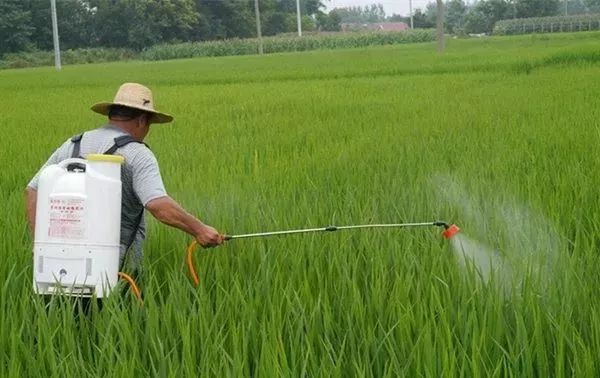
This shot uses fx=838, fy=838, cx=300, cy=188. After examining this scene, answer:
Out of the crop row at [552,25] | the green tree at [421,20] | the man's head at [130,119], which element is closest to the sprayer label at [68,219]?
the man's head at [130,119]

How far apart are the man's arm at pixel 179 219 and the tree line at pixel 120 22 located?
4244cm

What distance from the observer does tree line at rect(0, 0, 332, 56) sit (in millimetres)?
42625

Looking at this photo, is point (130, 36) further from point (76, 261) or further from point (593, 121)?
point (76, 261)

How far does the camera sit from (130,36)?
47656mm

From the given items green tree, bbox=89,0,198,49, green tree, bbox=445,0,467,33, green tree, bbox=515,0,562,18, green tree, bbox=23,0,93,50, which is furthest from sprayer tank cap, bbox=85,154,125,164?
green tree, bbox=445,0,467,33

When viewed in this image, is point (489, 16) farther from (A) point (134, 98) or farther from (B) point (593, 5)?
(A) point (134, 98)

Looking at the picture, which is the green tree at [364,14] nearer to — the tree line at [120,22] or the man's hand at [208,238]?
the tree line at [120,22]

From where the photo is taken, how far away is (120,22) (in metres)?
48.1

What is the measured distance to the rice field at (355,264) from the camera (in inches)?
64.7

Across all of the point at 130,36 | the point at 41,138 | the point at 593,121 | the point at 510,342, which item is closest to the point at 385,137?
the point at 593,121

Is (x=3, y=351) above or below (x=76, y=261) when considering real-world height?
below

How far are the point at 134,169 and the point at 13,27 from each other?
43.0 meters

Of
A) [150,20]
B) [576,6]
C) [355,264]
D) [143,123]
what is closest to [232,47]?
[150,20]

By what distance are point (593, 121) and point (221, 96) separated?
235 inches
